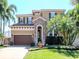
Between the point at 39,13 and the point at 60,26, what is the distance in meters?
13.7

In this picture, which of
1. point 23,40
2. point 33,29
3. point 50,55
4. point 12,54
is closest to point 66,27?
point 33,29

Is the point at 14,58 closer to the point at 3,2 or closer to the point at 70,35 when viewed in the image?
the point at 3,2

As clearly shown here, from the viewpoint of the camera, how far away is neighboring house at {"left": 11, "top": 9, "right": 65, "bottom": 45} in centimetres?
4969

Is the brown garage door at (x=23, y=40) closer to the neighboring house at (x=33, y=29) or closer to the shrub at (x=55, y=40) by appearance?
the neighboring house at (x=33, y=29)

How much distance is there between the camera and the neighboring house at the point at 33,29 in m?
49.7

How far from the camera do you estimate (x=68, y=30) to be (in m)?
41.8

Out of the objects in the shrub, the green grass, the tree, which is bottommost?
the green grass

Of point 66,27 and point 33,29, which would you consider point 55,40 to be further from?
point 66,27

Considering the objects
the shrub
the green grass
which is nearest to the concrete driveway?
the green grass

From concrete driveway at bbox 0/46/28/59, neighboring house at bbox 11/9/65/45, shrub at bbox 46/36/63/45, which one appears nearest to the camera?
concrete driveway at bbox 0/46/28/59

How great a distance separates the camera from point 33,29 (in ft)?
167

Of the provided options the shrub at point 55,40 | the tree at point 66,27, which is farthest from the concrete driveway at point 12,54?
the shrub at point 55,40

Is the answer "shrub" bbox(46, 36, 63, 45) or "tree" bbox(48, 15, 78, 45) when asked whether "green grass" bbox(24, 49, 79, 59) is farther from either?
"shrub" bbox(46, 36, 63, 45)

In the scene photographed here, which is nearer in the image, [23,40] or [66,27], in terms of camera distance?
[66,27]
